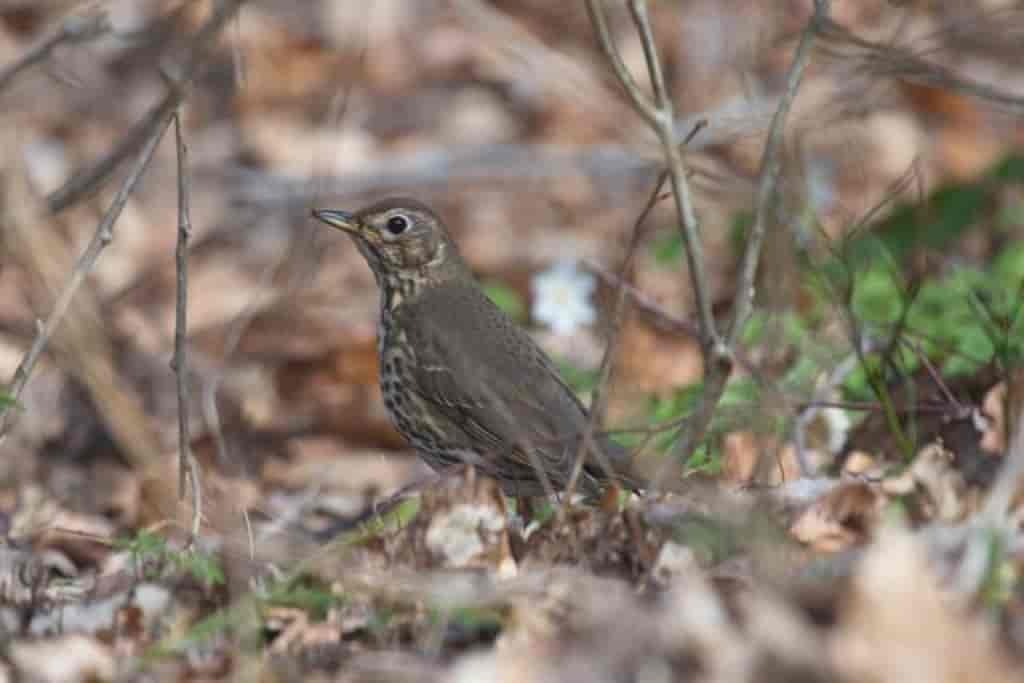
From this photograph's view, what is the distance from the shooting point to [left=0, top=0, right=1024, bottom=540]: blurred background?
19.5 ft

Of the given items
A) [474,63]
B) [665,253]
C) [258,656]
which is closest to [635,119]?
[665,253]

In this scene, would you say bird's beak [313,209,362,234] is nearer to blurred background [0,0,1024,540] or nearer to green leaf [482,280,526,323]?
blurred background [0,0,1024,540]

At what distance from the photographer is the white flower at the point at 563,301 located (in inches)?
267

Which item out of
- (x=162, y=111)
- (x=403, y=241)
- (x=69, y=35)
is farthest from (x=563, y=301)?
(x=162, y=111)

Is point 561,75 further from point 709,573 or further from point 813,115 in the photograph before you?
point 709,573

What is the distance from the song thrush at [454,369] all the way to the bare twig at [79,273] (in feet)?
3.37

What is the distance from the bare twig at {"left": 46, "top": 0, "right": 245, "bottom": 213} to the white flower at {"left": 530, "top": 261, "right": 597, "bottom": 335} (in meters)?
1.84

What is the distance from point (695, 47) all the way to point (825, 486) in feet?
22.7

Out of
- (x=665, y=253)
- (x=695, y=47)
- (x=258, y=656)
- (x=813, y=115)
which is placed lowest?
(x=258, y=656)

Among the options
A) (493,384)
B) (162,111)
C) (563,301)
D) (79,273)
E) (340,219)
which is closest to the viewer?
(79,273)

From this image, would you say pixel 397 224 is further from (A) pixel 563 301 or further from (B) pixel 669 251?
(B) pixel 669 251

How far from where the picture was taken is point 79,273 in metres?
4.23

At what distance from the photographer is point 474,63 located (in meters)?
11.4

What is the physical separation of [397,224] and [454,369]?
0.68m
